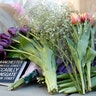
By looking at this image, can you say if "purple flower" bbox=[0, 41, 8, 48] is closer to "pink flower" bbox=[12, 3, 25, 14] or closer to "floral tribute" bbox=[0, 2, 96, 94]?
"floral tribute" bbox=[0, 2, 96, 94]

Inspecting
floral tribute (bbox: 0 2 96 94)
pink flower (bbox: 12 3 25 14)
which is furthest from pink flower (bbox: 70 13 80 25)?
pink flower (bbox: 12 3 25 14)

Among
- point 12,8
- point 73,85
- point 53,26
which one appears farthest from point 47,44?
point 12,8

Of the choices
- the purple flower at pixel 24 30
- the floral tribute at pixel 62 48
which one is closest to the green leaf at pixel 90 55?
the floral tribute at pixel 62 48

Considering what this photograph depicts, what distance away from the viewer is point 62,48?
852 millimetres

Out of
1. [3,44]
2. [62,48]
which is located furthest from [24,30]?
[62,48]

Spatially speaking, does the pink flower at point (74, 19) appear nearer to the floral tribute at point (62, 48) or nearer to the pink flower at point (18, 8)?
the floral tribute at point (62, 48)

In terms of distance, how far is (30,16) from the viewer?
0.94 m

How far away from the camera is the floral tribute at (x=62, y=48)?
0.80 m

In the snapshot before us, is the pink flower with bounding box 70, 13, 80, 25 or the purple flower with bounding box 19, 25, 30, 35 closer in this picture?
the pink flower with bounding box 70, 13, 80, 25

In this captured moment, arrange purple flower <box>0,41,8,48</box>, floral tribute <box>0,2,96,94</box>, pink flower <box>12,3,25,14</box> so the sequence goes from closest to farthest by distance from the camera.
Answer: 1. floral tribute <box>0,2,96,94</box>
2. purple flower <box>0,41,8,48</box>
3. pink flower <box>12,3,25,14</box>

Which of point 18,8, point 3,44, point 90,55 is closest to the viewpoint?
point 90,55

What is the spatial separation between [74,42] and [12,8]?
17.0 inches

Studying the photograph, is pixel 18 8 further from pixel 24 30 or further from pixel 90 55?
pixel 90 55

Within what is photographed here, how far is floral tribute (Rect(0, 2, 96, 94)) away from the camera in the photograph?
0.80 meters
